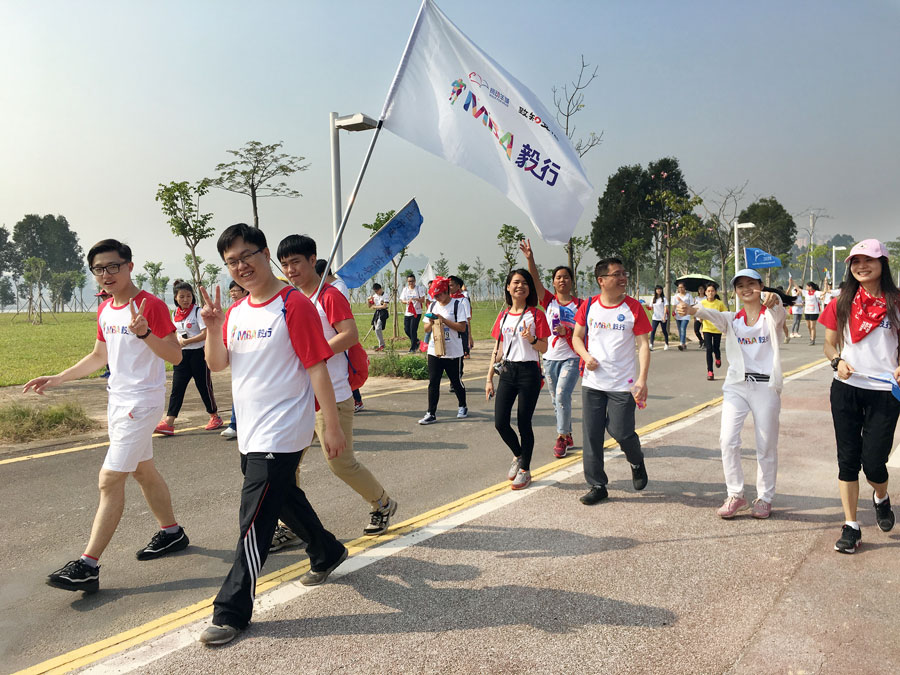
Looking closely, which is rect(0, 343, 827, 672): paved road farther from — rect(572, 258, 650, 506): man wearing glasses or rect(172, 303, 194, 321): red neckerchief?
rect(172, 303, 194, 321): red neckerchief

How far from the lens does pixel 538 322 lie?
5.52 metres

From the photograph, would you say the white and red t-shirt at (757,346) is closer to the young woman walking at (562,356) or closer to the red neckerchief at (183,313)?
the young woman walking at (562,356)

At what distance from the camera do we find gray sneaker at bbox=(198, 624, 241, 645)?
294cm

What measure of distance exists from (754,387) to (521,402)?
1.79 m

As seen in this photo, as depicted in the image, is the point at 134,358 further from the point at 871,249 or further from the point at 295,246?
the point at 871,249

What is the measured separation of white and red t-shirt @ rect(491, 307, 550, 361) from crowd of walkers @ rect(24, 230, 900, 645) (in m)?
0.01

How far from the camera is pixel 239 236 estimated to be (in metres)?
3.22

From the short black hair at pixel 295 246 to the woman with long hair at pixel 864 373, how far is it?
10.8 ft

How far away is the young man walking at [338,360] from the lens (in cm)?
397

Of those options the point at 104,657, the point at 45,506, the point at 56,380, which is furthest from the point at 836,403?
the point at 45,506

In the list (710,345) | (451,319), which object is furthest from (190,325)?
(710,345)

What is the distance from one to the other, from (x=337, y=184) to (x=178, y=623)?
857cm

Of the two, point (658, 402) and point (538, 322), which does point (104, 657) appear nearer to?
point (538, 322)

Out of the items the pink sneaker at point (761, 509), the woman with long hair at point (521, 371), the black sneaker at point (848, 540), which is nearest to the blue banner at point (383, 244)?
the woman with long hair at point (521, 371)
